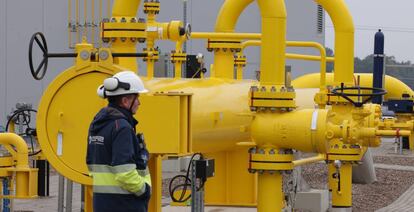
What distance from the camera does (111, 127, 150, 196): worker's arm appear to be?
585 centimetres

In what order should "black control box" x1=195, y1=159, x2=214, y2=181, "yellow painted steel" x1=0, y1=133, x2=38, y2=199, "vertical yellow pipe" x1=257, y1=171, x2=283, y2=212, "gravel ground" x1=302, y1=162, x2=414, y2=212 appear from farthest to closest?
"gravel ground" x1=302, y1=162, x2=414, y2=212 < "yellow painted steel" x1=0, y1=133, x2=38, y2=199 < "vertical yellow pipe" x1=257, y1=171, x2=283, y2=212 < "black control box" x1=195, y1=159, x2=214, y2=181

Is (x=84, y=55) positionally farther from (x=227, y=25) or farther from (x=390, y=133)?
(x=227, y=25)

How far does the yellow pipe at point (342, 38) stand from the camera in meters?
10.1

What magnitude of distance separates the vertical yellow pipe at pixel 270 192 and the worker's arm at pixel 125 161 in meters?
2.40

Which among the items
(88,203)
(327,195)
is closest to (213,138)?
(88,203)

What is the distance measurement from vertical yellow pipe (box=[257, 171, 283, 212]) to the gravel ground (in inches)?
249

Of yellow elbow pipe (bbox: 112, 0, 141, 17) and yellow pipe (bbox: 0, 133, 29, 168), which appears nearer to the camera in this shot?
yellow elbow pipe (bbox: 112, 0, 141, 17)

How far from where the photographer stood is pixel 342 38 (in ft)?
33.8

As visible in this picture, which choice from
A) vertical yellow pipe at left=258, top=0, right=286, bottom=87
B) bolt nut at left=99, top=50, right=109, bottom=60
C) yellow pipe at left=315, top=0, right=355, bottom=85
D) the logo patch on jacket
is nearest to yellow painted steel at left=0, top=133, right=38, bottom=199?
bolt nut at left=99, top=50, right=109, bottom=60

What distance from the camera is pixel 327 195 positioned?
43.8ft

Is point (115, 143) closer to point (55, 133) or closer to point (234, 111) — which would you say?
point (55, 133)

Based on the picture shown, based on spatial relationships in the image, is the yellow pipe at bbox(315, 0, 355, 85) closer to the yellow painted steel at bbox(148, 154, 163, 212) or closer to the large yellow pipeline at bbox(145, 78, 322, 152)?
the large yellow pipeline at bbox(145, 78, 322, 152)

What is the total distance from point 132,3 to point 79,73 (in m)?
0.93

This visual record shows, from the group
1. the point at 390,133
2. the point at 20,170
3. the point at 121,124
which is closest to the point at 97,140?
the point at 121,124
